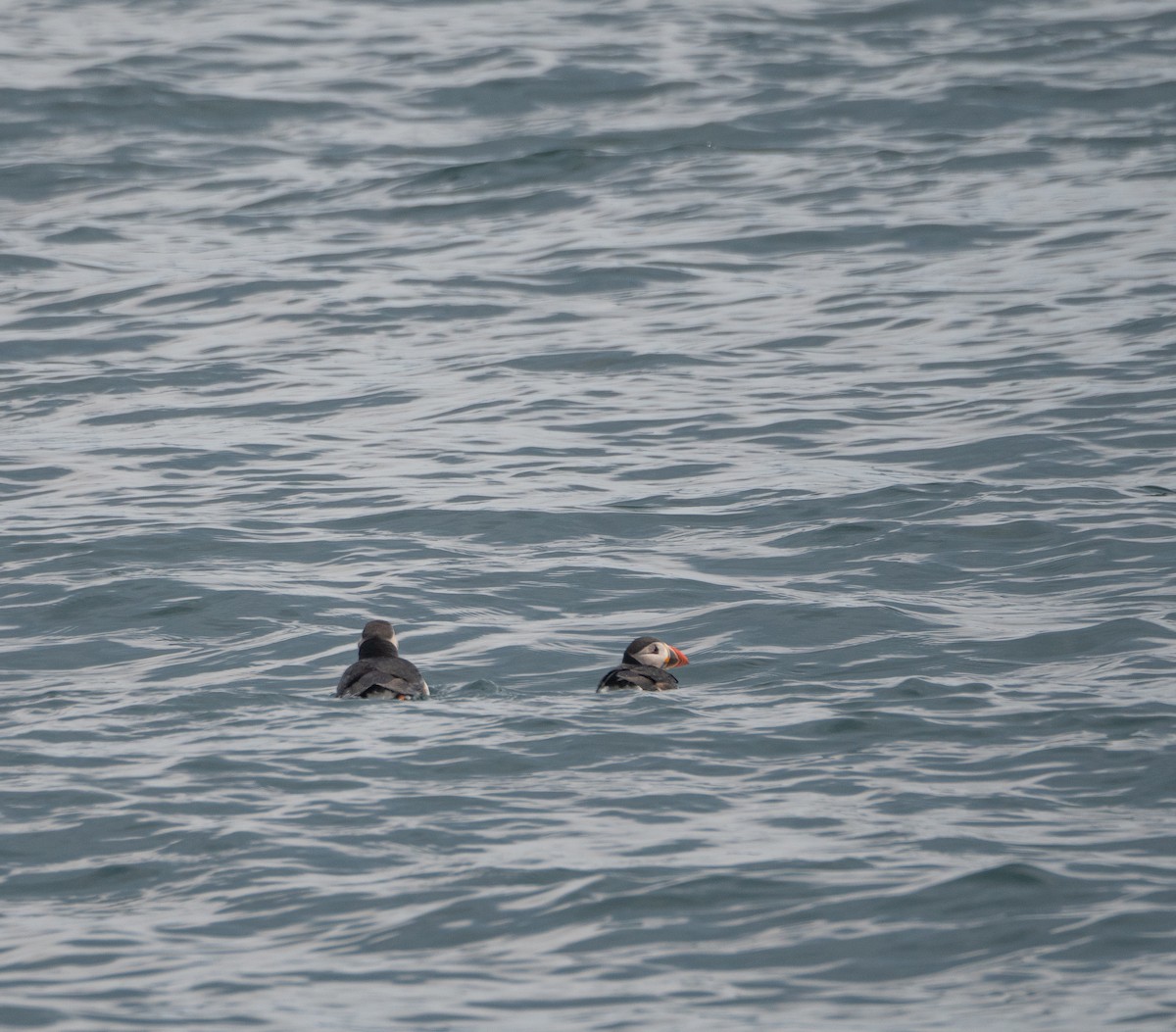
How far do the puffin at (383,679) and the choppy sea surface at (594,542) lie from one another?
0.49 ft

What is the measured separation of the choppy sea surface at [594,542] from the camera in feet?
22.8

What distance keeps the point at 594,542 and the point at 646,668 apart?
3.19m

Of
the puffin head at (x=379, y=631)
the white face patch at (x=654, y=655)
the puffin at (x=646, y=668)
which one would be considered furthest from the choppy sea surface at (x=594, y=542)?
the puffin head at (x=379, y=631)

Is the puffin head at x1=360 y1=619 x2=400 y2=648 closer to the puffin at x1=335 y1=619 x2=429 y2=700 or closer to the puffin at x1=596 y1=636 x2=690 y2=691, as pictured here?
the puffin at x1=335 y1=619 x2=429 y2=700

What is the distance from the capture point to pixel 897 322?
1759 cm

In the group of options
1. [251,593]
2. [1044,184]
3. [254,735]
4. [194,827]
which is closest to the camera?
[194,827]

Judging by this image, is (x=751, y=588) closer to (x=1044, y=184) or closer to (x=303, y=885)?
(x=303, y=885)

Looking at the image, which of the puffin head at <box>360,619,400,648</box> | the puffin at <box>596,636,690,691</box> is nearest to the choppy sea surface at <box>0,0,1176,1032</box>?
the puffin at <box>596,636,690,691</box>

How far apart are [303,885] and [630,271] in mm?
13238

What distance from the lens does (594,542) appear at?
41.4 feet

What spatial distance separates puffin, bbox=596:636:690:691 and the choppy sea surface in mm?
114

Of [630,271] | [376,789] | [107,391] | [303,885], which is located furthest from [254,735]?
[630,271]

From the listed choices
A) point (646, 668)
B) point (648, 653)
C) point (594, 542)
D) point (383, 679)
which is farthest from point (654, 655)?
point (594, 542)

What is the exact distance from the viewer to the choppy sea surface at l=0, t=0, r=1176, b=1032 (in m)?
6.95
